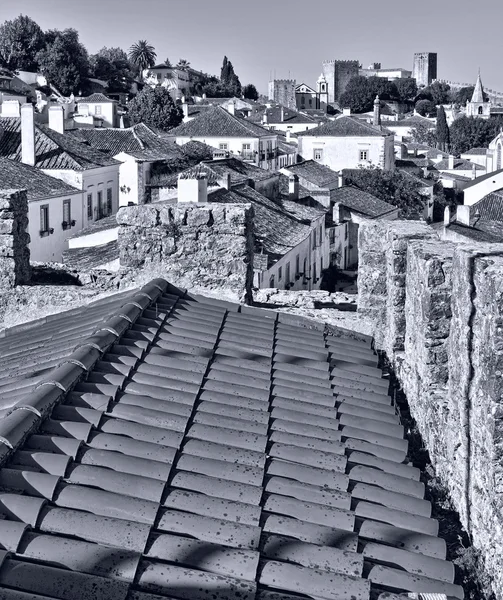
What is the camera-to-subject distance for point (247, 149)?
61.3 m

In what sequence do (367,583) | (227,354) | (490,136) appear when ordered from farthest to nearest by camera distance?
1. (490,136)
2. (227,354)
3. (367,583)

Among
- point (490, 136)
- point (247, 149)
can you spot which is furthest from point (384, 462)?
point (490, 136)

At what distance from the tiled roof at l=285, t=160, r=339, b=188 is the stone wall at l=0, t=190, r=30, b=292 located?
40.7 m

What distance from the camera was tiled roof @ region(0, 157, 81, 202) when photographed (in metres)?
26.8

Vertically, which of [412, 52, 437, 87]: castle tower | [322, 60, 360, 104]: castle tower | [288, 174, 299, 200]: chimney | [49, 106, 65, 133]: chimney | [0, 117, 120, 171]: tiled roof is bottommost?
[288, 174, 299, 200]: chimney

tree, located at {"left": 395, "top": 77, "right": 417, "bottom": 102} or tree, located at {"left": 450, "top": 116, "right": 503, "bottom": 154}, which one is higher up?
tree, located at {"left": 395, "top": 77, "right": 417, "bottom": 102}

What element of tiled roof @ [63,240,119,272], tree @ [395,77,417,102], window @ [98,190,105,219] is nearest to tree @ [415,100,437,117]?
tree @ [395,77,417,102]

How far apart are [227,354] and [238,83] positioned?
126503mm

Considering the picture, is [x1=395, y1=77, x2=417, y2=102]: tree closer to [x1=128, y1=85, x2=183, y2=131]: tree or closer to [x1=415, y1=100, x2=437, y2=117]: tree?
[x1=415, y1=100, x2=437, y2=117]: tree

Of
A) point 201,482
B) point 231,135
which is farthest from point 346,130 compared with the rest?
point 201,482

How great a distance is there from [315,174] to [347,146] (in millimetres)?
18352

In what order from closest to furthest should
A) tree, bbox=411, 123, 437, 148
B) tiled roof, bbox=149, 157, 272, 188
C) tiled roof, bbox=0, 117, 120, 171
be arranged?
tiled roof, bbox=149, 157, 272, 188 < tiled roof, bbox=0, 117, 120, 171 < tree, bbox=411, 123, 437, 148

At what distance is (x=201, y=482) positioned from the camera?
455 cm

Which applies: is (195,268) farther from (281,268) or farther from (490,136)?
(490,136)
